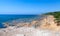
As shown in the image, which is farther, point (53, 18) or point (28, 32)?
point (53, 18)

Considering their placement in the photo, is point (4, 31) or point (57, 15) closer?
point (4, 31)

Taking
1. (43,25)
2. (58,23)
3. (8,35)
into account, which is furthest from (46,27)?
(8,35)

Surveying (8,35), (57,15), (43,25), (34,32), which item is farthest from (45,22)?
(8,35)

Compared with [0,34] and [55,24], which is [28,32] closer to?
[0,34]

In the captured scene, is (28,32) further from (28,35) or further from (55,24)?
(55,24)

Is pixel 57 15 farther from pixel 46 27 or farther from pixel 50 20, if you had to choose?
pixel 46 27

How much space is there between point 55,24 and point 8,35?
231cm

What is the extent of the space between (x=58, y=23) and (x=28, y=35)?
7.60 feet

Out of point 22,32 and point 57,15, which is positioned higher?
point 57,15

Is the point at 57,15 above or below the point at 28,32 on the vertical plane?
above

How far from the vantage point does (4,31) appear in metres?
3.58

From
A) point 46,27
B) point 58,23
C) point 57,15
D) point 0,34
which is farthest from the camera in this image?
point 57,15

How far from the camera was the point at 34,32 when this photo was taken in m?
3.63

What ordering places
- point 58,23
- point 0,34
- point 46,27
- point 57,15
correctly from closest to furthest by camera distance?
point 0,34 → point 46,27 → point 58,23 → point 57,15
